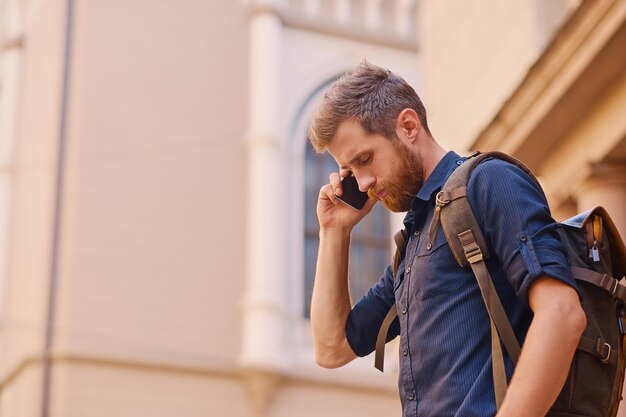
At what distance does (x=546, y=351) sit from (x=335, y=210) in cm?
103

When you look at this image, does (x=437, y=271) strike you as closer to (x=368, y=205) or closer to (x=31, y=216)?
(x=368, y=205)

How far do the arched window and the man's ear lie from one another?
15.7m

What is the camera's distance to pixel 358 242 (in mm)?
18766

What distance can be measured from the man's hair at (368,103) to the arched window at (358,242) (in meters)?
15.6

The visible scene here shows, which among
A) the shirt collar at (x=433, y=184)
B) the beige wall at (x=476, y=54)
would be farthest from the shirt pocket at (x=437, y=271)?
the beige wall at (x=476, y=54)

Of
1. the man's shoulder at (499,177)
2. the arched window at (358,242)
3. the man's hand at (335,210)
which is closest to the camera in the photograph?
the man's shoulder at (499,177)

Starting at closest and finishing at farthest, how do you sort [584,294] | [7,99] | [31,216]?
[584,294] → [31,216] → [7,99]

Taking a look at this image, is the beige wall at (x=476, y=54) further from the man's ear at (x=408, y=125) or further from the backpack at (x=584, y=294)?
the backpack at (x=584, y=294)

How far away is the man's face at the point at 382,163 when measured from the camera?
287 cm

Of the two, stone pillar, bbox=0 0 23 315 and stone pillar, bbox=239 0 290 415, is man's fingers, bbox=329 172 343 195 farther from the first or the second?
stone pillar, bbox=0 0 23 315

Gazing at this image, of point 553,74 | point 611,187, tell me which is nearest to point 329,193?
point 553,74

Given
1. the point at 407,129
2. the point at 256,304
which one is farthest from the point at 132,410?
the point at 407,129

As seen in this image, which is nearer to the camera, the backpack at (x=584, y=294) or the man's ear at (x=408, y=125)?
the backpack at (x=584, y=294)

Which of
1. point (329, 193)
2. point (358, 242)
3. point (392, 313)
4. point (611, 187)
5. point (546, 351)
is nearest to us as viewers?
point (546, 351)
